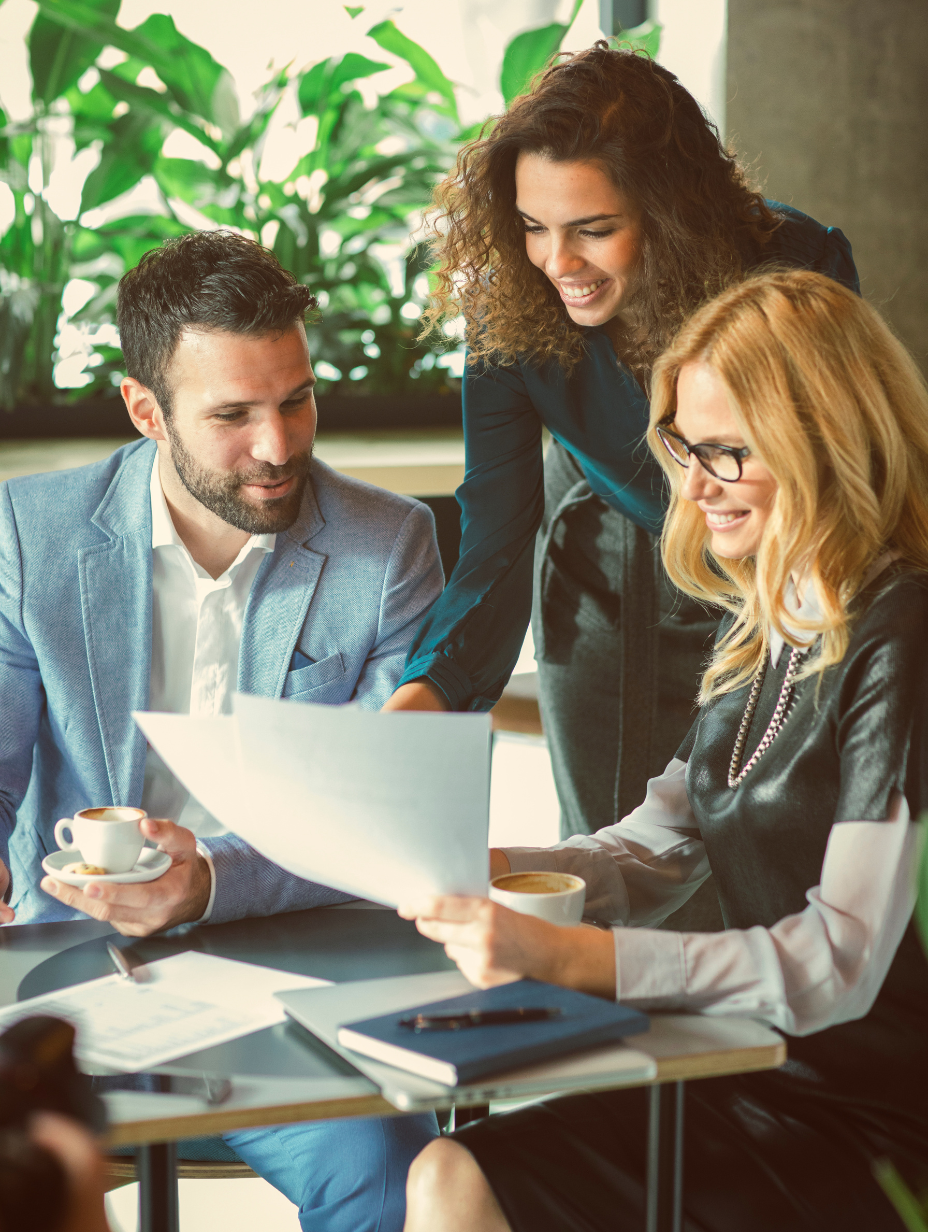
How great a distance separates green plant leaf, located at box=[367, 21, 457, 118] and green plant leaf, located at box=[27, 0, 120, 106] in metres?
0.71

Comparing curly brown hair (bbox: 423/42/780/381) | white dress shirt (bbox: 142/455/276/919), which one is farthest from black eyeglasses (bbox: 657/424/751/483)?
white dress shirt (bbox: 142/455/276/919)

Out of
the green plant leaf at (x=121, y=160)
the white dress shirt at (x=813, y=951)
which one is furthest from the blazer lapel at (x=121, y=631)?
the green plant leaf at (x=121, y=160)

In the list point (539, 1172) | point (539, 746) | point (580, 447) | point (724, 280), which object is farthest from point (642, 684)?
point (539, 1172)

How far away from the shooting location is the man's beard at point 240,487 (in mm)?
1855

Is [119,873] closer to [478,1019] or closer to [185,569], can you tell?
[478,1019]

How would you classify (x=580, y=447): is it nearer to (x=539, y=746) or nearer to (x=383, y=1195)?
(x=383, y=1195)

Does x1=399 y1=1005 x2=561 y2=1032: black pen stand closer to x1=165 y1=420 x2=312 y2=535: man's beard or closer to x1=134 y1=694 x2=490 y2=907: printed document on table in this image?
x1=134 y1=694 x2=490 y2=907: printed document on table

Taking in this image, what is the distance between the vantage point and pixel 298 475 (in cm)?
189

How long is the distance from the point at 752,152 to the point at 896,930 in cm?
291

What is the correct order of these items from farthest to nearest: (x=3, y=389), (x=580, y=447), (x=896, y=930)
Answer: (x=3, y=389) < (x=580, y=447) < (x=896, y=930)

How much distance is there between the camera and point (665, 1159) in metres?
1.09

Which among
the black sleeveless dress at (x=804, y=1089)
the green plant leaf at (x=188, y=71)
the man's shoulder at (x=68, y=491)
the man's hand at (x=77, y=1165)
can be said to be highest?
the green plant leaf at (x=188, y=71)

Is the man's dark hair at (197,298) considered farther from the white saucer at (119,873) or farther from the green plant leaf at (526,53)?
the green plant leaf at (526,53)

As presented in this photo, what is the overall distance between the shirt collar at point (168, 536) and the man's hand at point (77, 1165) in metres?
1.38
